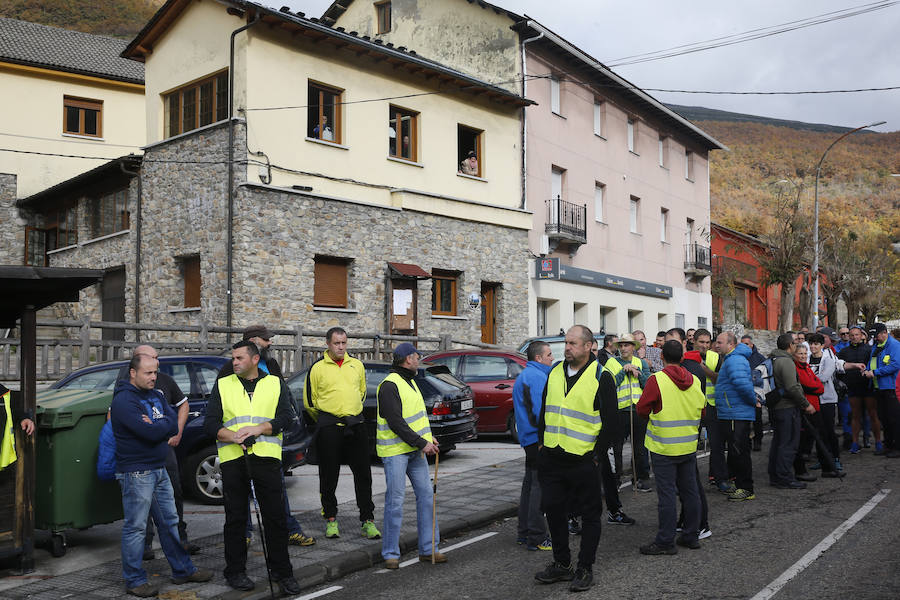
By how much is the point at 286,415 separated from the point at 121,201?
19.7 metres

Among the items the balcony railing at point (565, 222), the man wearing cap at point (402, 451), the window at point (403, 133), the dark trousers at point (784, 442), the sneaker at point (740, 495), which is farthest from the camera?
the balcony railing at point (565, 222)

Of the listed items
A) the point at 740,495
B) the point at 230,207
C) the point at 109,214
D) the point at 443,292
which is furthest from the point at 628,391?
the point at 109,214

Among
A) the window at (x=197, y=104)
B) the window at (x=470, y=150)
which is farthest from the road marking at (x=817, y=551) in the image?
the window at (x=470, y=150)

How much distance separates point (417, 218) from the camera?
76.6 feet

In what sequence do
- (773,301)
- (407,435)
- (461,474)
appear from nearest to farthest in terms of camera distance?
(407,435), (461,474), (773,301)

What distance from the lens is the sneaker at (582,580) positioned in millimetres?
6426

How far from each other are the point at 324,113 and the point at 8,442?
15811 millimetres

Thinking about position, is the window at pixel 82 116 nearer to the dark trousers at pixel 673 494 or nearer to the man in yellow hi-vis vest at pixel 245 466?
the man in yellow hi-vis vest at pixel 245 466

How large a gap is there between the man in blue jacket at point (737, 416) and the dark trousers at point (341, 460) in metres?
4.28

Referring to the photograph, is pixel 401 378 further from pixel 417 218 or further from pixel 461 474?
pixel 417 218

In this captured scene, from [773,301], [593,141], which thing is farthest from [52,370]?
[773,301]

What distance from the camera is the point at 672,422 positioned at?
7590mm

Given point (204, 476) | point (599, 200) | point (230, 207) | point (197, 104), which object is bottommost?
point (204, 476)

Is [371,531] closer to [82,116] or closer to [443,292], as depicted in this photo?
[443,292]
